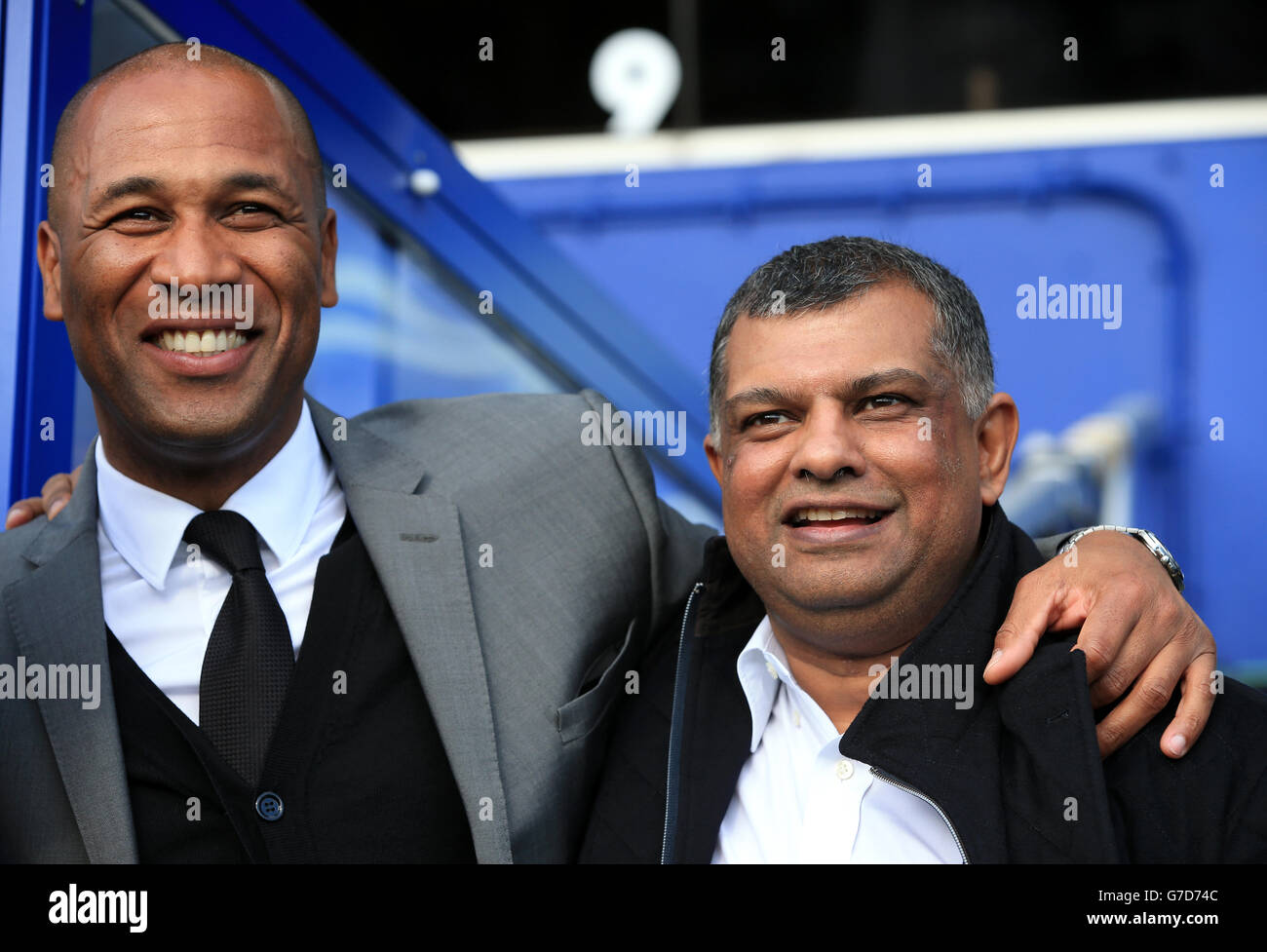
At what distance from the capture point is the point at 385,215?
2475 millimetres

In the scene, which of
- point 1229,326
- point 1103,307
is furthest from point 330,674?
point 1229,326

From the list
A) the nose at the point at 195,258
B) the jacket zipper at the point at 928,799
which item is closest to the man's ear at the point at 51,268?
the nose at the point at 195,258

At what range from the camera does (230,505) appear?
6.34ft

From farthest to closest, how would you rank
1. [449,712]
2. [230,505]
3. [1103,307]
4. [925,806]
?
[1103,307] → [230,505] → [449,712] → [925,806]

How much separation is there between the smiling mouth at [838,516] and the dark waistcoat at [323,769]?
25.3 inches

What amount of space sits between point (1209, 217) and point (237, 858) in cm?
238

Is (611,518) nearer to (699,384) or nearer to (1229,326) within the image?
(699,384)

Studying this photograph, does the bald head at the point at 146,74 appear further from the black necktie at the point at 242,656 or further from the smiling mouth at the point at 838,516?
the smiling mouth at the point at 838,516

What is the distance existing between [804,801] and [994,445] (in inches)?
23.9

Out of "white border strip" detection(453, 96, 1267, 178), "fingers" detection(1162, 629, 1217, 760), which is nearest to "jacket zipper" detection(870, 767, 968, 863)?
"fingers" detection(1162, 629, 1217, 760)

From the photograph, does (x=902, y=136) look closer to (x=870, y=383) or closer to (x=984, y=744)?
(x=870, y=383)

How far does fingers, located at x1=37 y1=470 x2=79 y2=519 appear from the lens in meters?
1.96

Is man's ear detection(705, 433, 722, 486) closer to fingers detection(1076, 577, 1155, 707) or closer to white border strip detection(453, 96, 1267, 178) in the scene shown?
fingers detection(1076, 577, 1155, 707)

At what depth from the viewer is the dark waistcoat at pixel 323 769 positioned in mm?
1703
